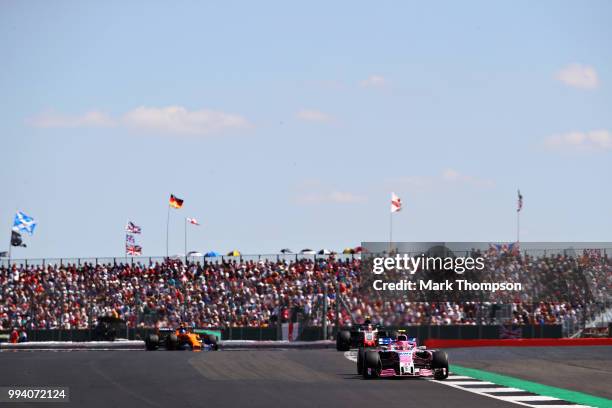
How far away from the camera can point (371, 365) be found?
2388 centimetres

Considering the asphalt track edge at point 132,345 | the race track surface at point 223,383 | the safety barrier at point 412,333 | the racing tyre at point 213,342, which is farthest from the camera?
the safety barrier at point 412,333

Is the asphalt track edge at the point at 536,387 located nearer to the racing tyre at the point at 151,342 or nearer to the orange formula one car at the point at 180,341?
the orange formula one car at the point at 180,341

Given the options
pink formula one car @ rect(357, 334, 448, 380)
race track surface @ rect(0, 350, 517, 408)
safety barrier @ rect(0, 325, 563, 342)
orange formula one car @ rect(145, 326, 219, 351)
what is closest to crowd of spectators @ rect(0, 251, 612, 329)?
safety barrier @ rect(0, 325, 563, 342)

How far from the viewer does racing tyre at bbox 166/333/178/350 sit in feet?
129

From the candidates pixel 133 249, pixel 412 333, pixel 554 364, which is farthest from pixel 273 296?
pixel 554 364

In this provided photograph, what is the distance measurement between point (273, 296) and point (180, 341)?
8337 millimetres

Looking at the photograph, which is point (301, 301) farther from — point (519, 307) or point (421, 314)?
point (519, 307)

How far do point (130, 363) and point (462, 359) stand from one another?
9314mm

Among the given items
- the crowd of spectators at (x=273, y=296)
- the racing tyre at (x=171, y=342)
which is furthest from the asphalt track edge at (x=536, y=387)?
the crowd of spectators at (x=273, y=296)

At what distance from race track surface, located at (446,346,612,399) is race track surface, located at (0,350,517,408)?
2802 millimetres

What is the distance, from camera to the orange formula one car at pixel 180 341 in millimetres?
39438

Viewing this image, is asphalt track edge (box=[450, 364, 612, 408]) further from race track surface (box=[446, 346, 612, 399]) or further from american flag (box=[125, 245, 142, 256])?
american flag (box=[125, 245, 142, 256])

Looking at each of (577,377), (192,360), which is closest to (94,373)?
(192,360)

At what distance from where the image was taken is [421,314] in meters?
45.2
